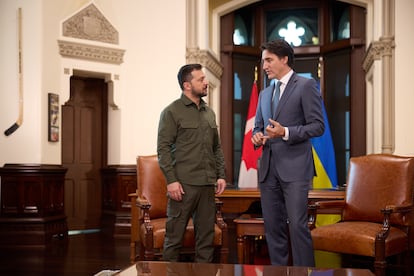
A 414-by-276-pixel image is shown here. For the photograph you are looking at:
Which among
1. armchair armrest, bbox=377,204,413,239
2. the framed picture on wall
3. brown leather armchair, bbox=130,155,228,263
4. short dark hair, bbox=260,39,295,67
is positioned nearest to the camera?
short dark hair, bbox=260,39,295,67

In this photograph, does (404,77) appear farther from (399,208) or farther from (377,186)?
(399,208)

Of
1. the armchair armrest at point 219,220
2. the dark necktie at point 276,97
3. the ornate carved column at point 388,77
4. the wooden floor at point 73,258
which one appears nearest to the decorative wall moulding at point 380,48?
the ornate carved column at point 388,77

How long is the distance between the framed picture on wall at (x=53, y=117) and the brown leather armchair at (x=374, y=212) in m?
4.12

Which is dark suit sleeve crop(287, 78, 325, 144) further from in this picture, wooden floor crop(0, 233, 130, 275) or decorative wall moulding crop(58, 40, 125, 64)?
decorative wall moulding crop(58, 40, 125, 64)

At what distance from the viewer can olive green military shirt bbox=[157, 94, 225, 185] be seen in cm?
343

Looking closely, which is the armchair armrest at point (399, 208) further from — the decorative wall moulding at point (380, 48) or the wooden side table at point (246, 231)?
the decorative wall moulding at point (380, 48)

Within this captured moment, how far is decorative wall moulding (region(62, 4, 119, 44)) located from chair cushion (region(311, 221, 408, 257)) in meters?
4.71

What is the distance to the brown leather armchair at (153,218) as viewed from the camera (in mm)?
4000

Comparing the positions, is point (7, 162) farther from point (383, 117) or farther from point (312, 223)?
point (383, 117)

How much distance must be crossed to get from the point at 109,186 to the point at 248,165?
2.04 m

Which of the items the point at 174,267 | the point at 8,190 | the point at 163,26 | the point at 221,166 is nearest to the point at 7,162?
the point at 8,190

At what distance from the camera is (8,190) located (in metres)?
6.64

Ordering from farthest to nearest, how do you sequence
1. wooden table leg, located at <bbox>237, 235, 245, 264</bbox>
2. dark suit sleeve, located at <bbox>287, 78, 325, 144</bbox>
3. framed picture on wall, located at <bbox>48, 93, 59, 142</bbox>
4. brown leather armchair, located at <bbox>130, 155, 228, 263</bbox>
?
framed picture on wall, located at <bbox>48, 93, 59, 142</bbox> < wooden table leg, located at <bbox>237, 235, 245, 264</bbox> < brown leather armchair, located at <bbox>130, 155, 228, 263</bbox> < dark suit sleeve, located at <bbox>287, 78, 325, 144</bbox>

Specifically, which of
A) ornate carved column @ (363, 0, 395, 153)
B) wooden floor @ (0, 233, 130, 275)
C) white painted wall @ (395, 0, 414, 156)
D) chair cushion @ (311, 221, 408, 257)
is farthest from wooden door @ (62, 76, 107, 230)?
chair cushion @ (311, 221, 408, 257)
